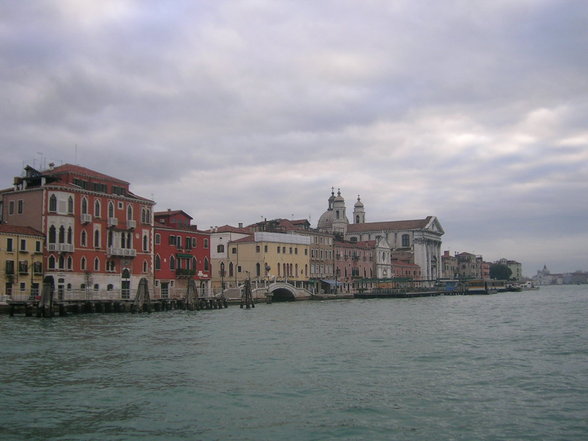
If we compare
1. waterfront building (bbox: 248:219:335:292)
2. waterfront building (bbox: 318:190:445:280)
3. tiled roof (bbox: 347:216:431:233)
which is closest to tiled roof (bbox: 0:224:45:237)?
waterfront building (bbox: 248:219:335:292)

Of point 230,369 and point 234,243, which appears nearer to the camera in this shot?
point 230,369

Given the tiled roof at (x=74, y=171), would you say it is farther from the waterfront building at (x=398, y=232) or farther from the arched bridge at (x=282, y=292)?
the waterfront building at (x=398, y=232)

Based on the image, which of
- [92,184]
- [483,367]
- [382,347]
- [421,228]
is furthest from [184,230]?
[421,228]

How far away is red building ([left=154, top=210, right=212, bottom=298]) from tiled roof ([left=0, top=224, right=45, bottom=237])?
446 inches

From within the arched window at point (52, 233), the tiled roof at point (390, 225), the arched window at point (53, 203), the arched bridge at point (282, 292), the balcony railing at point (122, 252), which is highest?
the tiled roof at point (390, 225)

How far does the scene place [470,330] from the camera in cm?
2834

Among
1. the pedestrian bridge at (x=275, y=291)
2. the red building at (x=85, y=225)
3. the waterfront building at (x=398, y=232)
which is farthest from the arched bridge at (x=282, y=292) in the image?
the waterfront building at (x=398, y=232)

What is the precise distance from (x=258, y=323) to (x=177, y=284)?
23.1 metres

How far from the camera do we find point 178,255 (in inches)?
2185

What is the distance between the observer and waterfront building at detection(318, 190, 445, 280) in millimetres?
118000

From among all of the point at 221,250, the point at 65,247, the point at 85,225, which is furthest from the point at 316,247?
the point at 65,247

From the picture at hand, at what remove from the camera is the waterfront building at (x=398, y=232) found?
387 feet

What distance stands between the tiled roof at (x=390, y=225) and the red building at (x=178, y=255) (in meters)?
64.1

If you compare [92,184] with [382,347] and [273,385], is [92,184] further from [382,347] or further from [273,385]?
[273,385]
